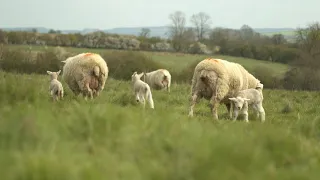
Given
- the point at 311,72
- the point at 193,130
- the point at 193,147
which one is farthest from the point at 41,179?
the point at 311,72

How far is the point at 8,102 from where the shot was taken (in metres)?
6.01

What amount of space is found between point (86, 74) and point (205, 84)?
13.0 feet

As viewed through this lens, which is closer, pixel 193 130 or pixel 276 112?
pixel 193 130

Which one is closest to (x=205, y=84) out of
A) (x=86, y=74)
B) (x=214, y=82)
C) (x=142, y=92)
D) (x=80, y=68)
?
(x=214, y=82)

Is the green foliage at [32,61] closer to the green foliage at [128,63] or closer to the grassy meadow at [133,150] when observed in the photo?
the green foliage at [128,63]

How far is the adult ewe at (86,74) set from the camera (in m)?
13.4

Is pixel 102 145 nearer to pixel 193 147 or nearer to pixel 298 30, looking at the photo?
pixel 193 147

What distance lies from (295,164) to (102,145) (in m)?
2.05

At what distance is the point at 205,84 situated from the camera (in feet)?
39.2

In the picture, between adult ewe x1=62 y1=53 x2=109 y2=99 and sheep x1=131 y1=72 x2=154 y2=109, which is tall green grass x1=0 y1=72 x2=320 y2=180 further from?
adult ewe x1=62 y1=53 x2=109 y2=99

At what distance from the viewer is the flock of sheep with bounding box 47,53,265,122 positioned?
11.6 metres

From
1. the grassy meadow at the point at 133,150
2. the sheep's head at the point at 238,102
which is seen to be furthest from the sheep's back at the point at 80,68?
the grassy meadow at the point at 133,150

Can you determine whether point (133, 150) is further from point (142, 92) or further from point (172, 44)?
point (172, 44)

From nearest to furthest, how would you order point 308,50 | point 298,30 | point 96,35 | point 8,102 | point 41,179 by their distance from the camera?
point 41,179, point 8,102, point 308,50, point 298,30, point 96,35
